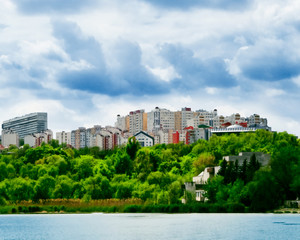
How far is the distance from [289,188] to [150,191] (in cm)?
1666

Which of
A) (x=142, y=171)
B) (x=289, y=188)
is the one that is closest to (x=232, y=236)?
(x=289, y=188)

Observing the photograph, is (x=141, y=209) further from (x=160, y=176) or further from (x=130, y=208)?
(x=160, y=176)

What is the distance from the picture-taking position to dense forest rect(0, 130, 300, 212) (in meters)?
63.9

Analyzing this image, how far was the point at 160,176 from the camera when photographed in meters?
80.6

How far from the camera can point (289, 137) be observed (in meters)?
115

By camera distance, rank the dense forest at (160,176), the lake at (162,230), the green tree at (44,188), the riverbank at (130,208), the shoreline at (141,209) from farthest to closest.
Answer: the green tree at (44,188) < the dense forest at (160,176) < the riverbank at (130,208) < the shoreline at (141,209) < the lake at (162,230)

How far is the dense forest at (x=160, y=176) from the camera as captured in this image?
6394 centimetres

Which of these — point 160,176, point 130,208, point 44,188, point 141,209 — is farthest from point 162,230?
point 160,176

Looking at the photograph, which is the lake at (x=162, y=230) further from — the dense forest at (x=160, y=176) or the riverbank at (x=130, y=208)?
the dense forest at (x=160, y=176)

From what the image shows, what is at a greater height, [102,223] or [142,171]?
[142,171]

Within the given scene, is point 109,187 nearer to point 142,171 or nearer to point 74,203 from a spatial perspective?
point 74,203

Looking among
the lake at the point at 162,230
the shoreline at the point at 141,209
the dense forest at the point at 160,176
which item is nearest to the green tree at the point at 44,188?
the dense forest at the point at 160,176

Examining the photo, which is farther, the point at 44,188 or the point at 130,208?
the point at 44,188

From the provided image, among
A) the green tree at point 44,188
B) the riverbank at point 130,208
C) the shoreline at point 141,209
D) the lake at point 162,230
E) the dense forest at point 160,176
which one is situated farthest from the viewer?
the green tree at point 44,188
